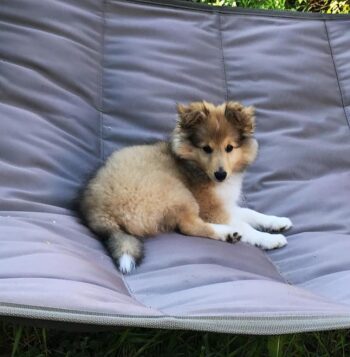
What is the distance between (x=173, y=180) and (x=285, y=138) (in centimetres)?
82

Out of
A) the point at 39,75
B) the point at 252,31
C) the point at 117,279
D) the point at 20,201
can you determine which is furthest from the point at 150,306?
the point at 252,31

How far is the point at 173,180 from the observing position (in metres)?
2.85

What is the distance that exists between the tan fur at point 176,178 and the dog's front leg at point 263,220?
0.10 m

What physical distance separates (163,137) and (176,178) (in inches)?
17.7

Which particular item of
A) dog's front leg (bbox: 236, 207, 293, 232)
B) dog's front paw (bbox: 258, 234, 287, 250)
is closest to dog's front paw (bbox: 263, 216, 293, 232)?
dog's front leg (bbox: 236, 207, 293, 232)

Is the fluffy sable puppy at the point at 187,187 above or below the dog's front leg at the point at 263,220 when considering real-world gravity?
above

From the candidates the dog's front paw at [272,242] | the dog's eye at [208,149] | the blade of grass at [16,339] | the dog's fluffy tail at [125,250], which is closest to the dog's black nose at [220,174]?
the dog's eye at [208,149]

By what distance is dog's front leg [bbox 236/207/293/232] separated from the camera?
2.92m

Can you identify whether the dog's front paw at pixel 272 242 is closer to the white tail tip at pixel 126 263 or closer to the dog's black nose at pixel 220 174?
the dog's black nose at pixel 220 174

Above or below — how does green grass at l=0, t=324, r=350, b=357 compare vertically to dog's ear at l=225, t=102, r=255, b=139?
below

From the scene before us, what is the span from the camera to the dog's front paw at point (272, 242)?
9.11 ft

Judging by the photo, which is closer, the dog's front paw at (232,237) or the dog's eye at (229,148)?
the dog's front paw at (232,237)

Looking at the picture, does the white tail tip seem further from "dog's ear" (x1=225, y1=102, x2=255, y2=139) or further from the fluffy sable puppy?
"dog's ear" (x1=225, y1=102, x2=255, y2=139)

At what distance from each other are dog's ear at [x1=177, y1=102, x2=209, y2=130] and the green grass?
0.97 metres
